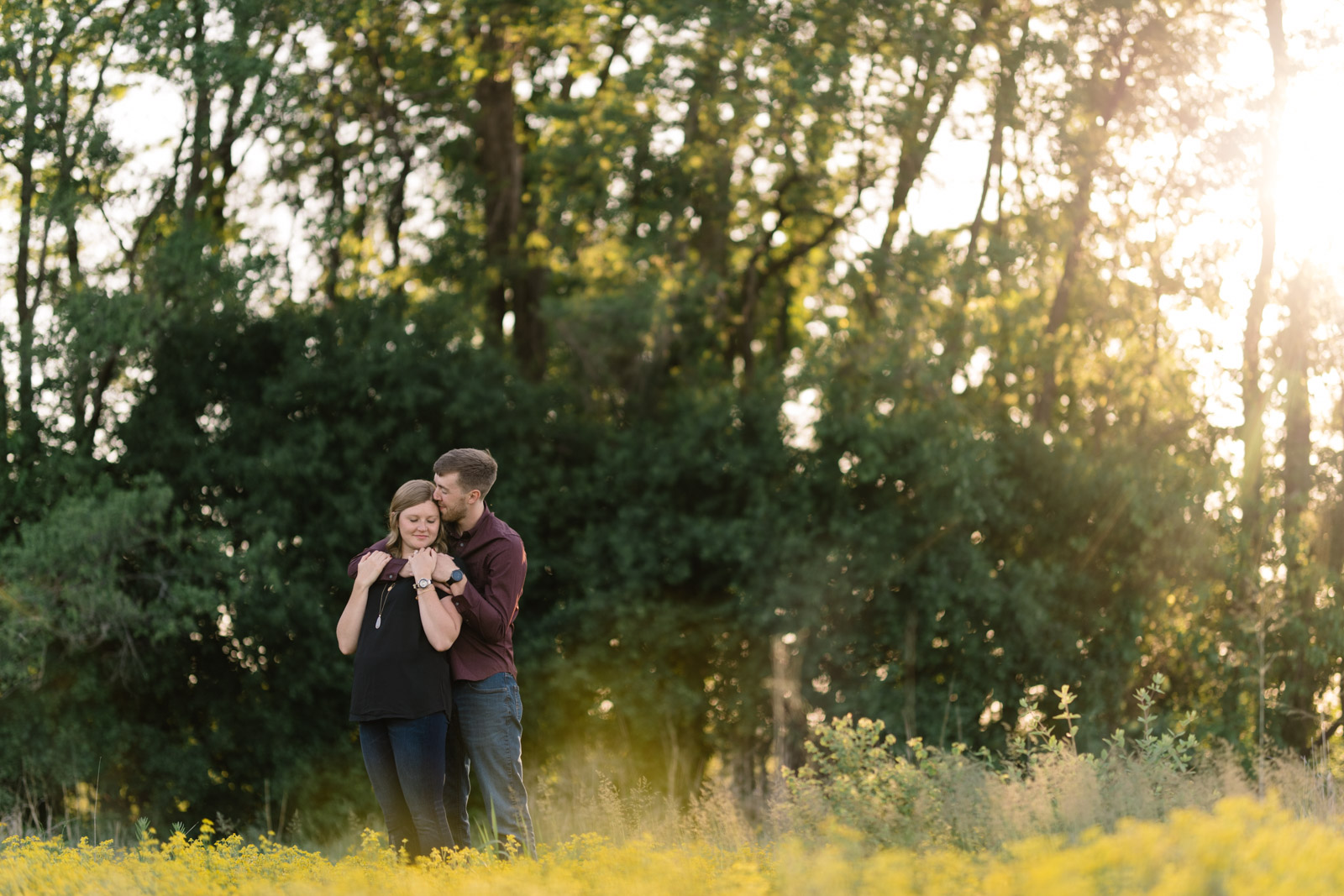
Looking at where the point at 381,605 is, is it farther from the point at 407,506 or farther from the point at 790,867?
the point at 790,867

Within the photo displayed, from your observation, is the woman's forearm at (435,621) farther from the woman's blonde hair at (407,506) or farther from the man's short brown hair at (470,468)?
the man's short brown hair at (470,468)

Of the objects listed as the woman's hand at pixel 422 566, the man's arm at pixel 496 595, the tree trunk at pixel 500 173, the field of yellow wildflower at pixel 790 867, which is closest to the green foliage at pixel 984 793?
the field of yellow wildflower at pixel 790 867

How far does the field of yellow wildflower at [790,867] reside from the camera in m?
3.13

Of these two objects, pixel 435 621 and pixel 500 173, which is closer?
pixel 435 621

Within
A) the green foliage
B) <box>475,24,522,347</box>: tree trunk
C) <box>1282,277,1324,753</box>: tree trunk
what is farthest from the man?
<box>475,24,522,347</box>: tree trunk

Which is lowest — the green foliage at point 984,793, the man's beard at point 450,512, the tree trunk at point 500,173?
the green foliage at point 984,793

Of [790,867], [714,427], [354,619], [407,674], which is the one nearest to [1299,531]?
[714,427]

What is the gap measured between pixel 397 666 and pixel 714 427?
920 centimetres

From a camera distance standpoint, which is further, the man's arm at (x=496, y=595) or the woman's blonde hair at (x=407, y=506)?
the woman's blonde hair at (x=407, y=506)

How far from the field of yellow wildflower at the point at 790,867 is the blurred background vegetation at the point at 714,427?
751 centimetres

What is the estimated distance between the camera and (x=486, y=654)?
536cm

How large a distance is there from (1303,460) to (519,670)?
824cm

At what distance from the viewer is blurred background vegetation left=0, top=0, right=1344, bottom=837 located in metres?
12.6

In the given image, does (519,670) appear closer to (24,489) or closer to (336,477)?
(336,477)
